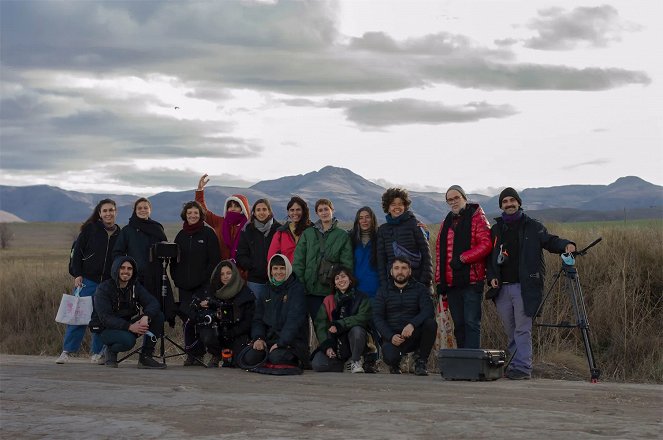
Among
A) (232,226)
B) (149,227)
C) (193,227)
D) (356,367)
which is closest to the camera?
(356,367)

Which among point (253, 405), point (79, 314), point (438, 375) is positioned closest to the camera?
point (253, 405)

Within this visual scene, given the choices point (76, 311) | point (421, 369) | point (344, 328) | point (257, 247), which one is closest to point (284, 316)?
point (344, 328)

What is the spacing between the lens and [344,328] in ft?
39.8

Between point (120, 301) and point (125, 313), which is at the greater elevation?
point (120, 301)

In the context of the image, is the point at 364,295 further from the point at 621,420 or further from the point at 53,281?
the point at 53,281

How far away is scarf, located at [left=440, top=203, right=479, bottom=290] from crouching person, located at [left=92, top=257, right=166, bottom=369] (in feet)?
13.0

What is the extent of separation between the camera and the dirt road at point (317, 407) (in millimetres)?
7930

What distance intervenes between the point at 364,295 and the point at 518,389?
2708 millimetres

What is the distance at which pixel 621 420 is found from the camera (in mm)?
8273

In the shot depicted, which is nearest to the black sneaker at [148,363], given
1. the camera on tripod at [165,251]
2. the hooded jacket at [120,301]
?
the hooded jacket at [120,301]

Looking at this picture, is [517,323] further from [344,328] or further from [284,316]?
[284,316]

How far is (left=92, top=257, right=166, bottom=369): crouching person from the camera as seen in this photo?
12.9 metres

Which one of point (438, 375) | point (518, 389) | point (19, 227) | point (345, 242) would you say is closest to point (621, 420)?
point (518, 389)

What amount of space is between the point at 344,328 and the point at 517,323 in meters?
2.12
